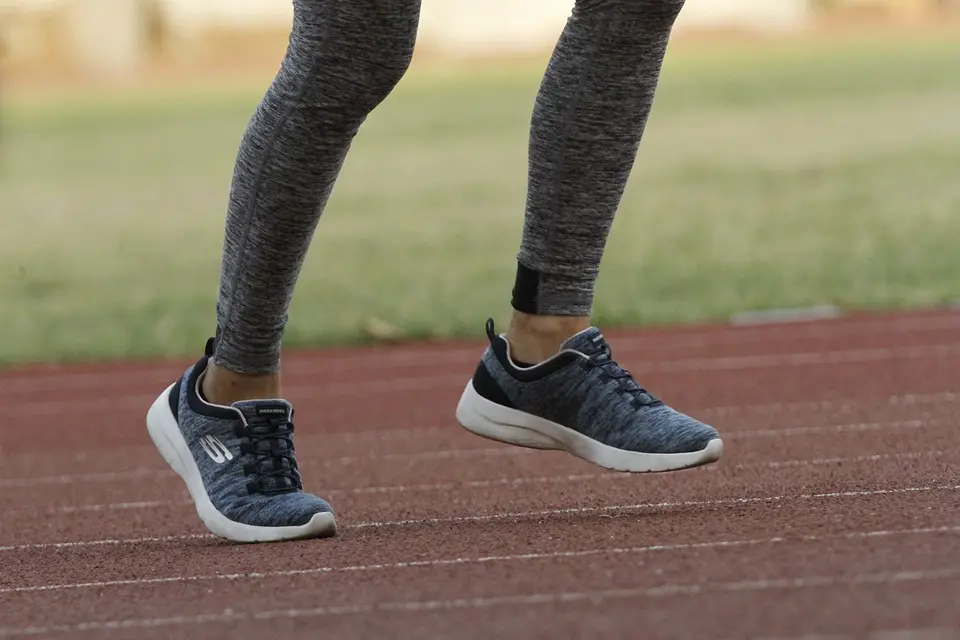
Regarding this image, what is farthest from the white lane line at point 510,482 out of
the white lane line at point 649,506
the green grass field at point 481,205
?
the green grass field at point 481,205

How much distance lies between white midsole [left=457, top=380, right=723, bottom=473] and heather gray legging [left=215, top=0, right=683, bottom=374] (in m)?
0.12

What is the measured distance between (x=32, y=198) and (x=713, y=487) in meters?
7.73

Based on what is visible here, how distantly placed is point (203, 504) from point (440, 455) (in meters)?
1.03

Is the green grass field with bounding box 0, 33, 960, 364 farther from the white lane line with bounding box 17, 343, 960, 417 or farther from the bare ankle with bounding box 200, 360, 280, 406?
the bare ankle with bounding box 200, 360, 280, 406

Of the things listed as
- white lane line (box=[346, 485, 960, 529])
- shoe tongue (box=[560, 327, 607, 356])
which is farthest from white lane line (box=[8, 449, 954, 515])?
shoe tongue (box=[560, 327, 607, 356])

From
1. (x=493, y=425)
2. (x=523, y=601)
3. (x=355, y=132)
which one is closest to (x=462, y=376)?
(x=493, y=425)

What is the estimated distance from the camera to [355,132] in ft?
Answer: 5.28

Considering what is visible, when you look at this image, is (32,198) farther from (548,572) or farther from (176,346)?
(548,572)

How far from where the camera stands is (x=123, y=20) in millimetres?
12797

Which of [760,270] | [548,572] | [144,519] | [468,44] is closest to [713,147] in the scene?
[760,270]

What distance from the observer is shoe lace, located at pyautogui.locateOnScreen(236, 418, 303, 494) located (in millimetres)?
1690

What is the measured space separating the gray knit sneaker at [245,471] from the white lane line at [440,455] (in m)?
0.94

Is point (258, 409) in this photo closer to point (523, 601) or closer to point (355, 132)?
point (355, 132)

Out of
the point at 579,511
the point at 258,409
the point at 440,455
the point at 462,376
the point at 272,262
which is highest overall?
the point at 272,262
